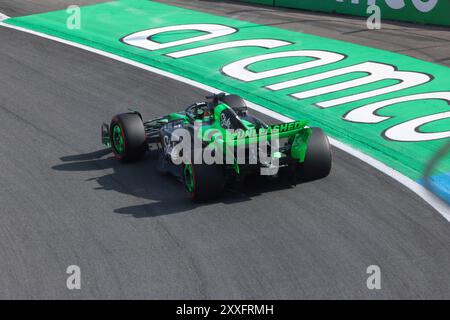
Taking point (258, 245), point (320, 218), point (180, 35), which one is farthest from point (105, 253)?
point (180, 35)

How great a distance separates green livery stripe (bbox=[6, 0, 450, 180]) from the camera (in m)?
13.1

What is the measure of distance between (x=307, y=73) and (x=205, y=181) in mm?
7244

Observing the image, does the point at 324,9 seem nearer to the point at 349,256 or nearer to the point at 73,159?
the point at 73,159

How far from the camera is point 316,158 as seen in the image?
35.4 ft

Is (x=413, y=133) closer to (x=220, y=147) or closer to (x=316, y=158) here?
(x=316, y=158)

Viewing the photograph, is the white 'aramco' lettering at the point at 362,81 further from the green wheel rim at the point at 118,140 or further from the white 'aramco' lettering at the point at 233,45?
the green wheel rim at the point at 118,140

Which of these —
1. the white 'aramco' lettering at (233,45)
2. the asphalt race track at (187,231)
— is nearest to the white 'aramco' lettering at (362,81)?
the white 'aramco' lettering at (233,45)

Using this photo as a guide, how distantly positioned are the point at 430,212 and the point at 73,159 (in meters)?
5.75

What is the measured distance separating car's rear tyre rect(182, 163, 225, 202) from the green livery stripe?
10.3ft

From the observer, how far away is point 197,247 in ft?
30.3

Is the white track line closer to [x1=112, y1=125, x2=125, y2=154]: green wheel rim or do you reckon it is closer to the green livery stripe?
the green livery stripe

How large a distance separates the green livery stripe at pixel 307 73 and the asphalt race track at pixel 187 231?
1.43 meters

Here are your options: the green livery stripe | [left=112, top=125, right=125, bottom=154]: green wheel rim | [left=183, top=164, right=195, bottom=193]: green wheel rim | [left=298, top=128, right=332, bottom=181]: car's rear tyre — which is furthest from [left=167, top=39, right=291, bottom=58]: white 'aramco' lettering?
[left=183, top=164, right=195, bottom=193]: green wheel rim

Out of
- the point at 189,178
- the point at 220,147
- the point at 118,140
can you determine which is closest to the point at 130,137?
the point at 118,140
